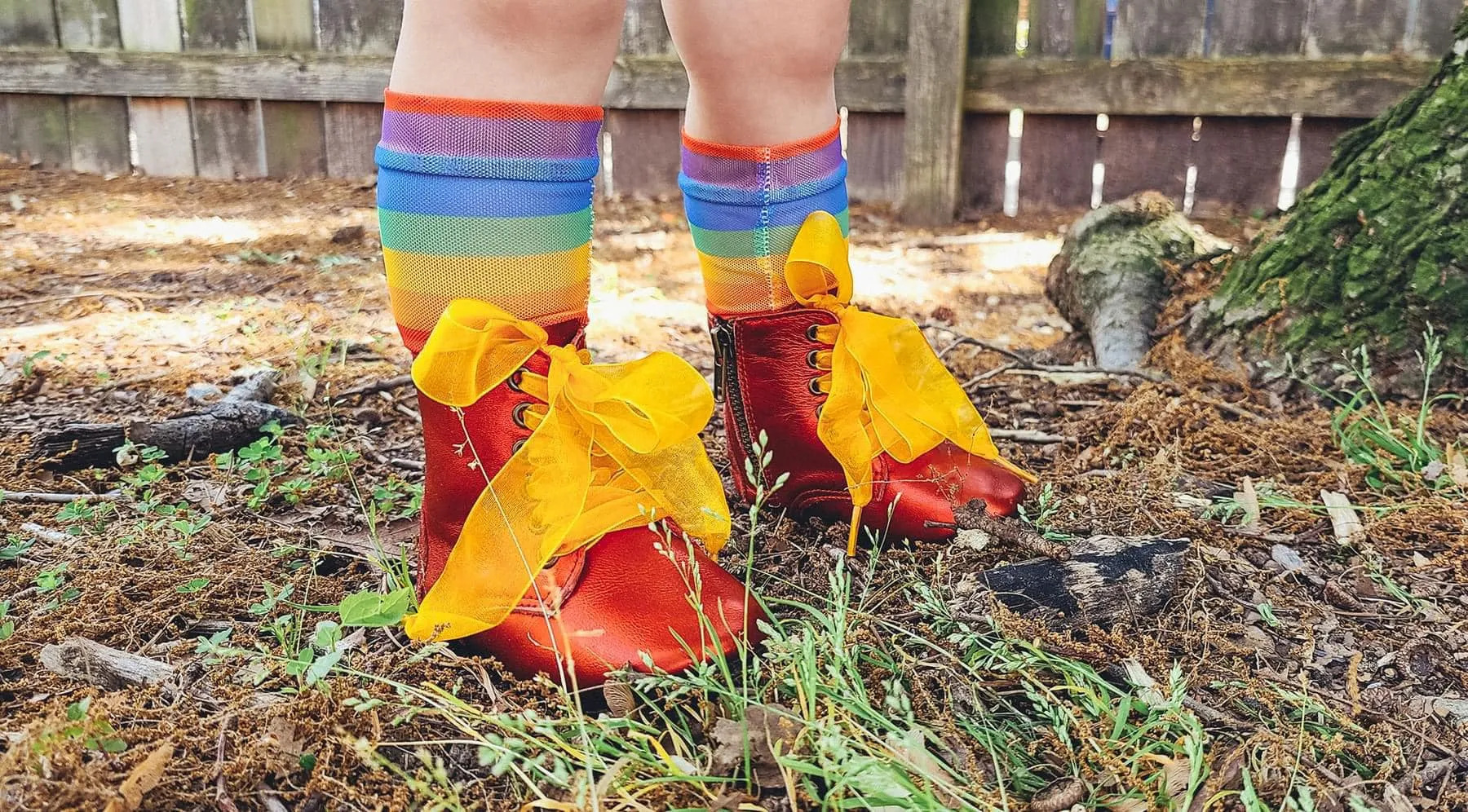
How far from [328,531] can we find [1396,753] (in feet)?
3.51

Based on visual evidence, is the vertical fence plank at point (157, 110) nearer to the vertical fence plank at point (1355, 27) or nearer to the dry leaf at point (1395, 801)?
the vertical fence plank at point (1355, 27)

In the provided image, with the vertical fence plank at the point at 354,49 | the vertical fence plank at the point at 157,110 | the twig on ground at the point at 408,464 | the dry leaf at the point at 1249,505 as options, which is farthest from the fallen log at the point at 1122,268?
the vertical fence plank at the point at 157,110

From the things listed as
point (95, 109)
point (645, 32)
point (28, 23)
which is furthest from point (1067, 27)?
point (28, 23)

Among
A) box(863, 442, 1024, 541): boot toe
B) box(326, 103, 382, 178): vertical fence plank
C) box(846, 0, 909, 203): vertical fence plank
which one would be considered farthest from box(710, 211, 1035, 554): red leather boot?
box(326, 103, 382, 178): vertical fence plank

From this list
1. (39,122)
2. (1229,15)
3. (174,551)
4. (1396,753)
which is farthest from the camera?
(39,122)

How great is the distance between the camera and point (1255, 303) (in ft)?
6.31

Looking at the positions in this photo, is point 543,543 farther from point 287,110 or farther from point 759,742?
point 287,110

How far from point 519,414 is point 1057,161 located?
3061 mm

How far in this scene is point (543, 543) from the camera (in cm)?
103

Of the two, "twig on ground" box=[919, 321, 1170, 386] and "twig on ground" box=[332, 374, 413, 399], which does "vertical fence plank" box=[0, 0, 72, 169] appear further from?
"twig on ground" box=[919, 321, 1170, 386]

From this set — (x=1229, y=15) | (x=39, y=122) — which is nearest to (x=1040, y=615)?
(x=1229, y=15)

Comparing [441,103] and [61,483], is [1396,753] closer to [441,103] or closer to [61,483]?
[441,103]

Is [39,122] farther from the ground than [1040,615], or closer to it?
farther from the ground

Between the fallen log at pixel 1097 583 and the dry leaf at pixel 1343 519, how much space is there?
28 cm
